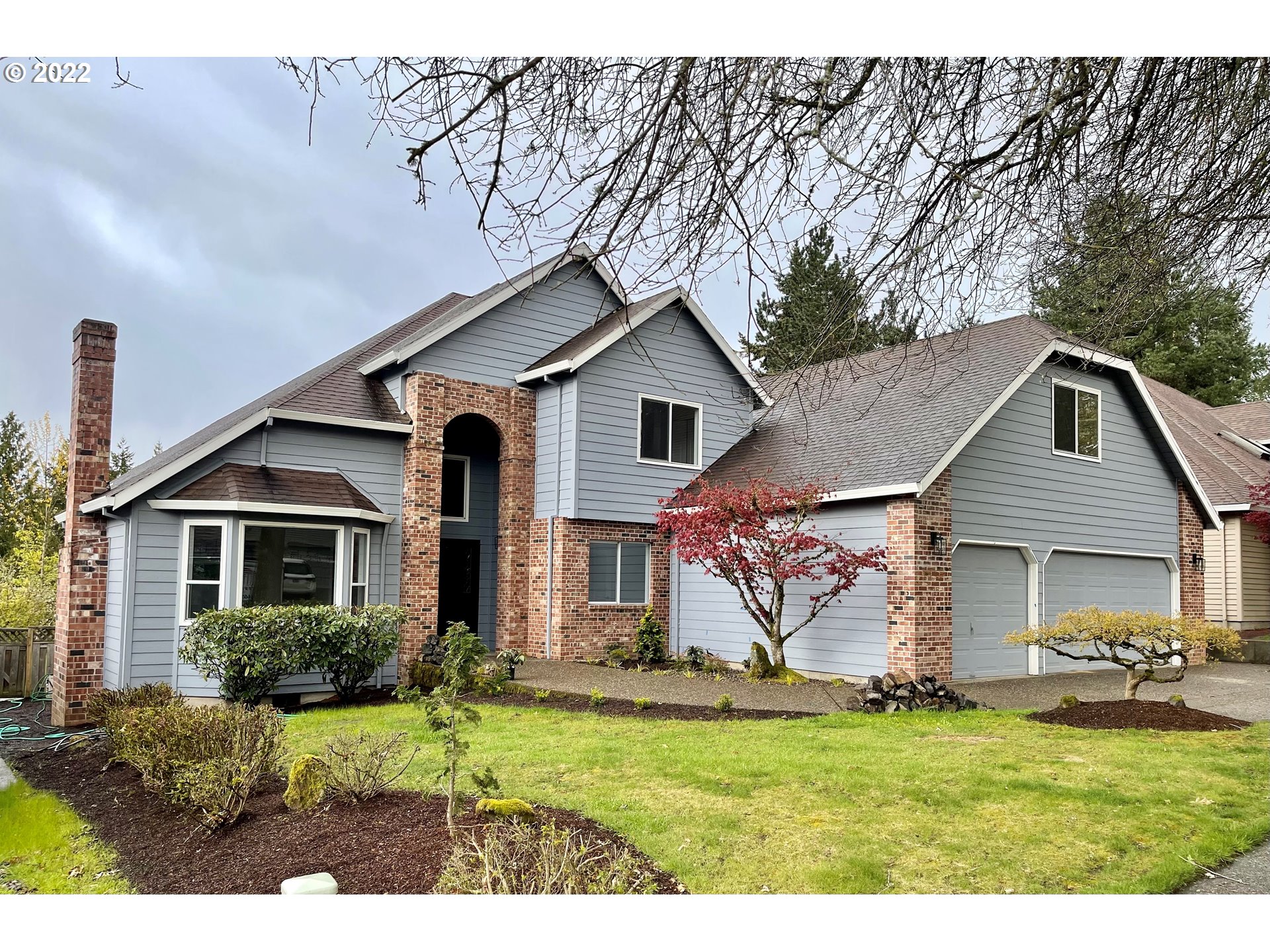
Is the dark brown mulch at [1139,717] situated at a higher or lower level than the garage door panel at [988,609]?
lower

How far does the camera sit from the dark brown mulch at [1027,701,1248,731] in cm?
802

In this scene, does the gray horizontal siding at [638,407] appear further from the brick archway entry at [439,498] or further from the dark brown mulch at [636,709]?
the dark brown mulch at [636,709]

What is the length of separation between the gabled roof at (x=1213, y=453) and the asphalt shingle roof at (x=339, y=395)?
13320 millimetres

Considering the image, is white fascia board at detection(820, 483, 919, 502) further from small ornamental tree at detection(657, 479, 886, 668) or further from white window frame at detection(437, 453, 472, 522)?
white window frame at detection(437, 453, 472, 522)

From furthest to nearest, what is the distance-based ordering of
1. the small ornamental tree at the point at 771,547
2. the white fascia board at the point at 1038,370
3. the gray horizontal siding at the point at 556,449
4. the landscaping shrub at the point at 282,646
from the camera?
the gray horizontal siding at the point at 556,449 → the small ornamental tree at the point at 771,547 → the white fascia board at the point at 1038,370 → the landscaping shrub at the point at 282,646

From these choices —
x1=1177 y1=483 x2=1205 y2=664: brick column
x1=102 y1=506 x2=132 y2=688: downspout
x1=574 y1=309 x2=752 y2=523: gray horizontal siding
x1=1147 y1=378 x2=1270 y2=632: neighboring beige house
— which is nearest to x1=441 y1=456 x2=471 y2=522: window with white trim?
x1=574 y1=309 x2=752 y2=523: gray horizontal siding

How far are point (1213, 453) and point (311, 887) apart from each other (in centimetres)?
1911

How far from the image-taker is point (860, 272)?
4891mm

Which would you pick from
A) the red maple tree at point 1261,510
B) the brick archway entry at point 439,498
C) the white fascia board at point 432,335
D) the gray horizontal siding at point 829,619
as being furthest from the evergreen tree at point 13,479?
the red maple tree at point 1261,510

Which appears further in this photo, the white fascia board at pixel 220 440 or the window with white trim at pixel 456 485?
the window with white trim at pixel 456 485

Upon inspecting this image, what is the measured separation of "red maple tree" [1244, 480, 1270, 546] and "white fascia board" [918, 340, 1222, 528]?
8.50ft

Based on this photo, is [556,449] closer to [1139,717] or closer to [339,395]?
[339,395]

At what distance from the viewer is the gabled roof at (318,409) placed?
378 inches
